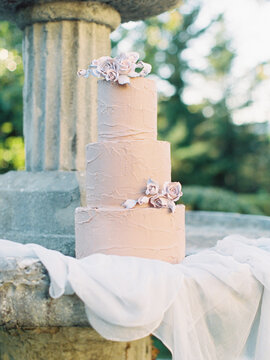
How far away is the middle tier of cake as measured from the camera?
1853 mm

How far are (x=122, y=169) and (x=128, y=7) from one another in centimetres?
115

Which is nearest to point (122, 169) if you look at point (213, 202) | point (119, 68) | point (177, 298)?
point (119, 68)

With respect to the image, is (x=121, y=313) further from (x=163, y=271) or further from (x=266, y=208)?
(x=266, y=208)

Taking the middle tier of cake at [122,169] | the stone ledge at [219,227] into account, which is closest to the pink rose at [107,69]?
the middle tier of cake at [122,169]

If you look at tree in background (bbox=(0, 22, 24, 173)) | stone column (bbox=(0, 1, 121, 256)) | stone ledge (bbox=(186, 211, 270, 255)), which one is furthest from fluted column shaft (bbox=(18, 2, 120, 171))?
tree in background (bbox=(0, 22, 24, 173))

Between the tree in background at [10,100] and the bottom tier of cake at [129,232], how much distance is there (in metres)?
7.10

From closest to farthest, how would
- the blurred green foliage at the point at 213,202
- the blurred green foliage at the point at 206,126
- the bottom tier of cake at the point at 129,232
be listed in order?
the bottom tier of cake at the point at 129,232 < the blurred green foliage at the point at 213,202 < the blurred green foliage at the point at 206,126

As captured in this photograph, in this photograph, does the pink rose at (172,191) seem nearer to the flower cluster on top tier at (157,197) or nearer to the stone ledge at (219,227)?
the flower cluster on top tier at (157,197)

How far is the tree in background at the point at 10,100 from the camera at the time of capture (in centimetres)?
863

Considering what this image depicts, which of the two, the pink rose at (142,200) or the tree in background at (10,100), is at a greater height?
the tree in background at (10,100)

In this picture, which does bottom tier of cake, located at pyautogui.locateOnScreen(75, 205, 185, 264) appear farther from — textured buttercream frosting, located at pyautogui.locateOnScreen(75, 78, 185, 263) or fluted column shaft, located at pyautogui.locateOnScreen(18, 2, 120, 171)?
fluted column shaft, located at pyautogui.locateOnScreen(18, 2, 120, 171)

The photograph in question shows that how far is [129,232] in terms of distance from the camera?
1789 millimetres

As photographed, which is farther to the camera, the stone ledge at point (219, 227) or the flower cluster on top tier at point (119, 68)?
the stone ledge at point (219, 227)

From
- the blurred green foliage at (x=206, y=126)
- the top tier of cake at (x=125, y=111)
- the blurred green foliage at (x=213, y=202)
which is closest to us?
the top tier of cake at (x=125, y=111)
